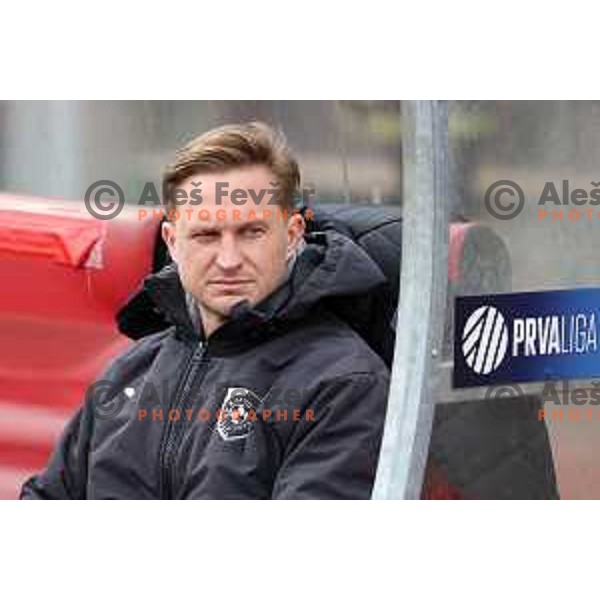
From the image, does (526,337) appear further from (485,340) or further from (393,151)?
(393,151)

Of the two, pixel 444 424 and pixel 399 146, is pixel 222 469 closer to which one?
pixel 444 424

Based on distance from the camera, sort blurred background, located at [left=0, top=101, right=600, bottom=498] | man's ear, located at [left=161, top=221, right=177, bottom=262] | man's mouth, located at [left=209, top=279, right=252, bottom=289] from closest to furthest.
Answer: blurred background, located at [left=0, top=101, right=600, bottom=498], man's mouth, located at [left=209, top=279, right=252, bottom=289], man's ear, located at [left=161, top=221, right=177, bottom=262]

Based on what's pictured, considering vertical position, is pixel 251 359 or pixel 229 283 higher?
pixel 229 283

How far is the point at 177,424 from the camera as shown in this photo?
352 centimetres

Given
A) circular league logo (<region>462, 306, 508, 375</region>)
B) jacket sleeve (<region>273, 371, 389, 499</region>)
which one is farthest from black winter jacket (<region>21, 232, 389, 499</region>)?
circular league logo (<region>462, 306, 508, 375</region>)

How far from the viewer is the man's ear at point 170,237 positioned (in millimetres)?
3598

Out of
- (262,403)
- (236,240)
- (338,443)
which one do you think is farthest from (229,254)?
(338,443)

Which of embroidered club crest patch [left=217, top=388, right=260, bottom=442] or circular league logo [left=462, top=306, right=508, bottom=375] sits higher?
circular league logo [left=462, top=306, right=508, bottom=375]

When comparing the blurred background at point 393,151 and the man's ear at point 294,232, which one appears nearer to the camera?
the blurred background at point 393,151

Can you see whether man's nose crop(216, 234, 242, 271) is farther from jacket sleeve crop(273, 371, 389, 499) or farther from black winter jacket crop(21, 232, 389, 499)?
jacket sleeve crop(273, 371, 389, 499)

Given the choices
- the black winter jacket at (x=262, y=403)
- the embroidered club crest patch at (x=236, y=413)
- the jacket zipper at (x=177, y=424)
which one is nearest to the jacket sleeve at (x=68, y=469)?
the black winter jacket at (x=262, y=403)

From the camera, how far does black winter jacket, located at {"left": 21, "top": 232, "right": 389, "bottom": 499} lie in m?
3.40

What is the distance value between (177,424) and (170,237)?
39 centimetres

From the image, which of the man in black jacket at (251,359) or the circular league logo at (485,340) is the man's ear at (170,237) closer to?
the man in black jacket at (251,359)
